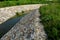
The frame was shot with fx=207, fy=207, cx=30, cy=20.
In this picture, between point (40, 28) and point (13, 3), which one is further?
point (13, 3)

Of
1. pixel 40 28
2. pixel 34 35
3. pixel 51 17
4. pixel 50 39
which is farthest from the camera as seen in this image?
pixel 51 17

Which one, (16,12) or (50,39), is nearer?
(50,39)

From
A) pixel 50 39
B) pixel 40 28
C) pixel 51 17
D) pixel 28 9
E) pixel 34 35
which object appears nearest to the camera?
pixel 50 39

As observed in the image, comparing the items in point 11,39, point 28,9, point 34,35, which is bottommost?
point 28,9

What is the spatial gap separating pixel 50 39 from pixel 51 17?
441 centimetres

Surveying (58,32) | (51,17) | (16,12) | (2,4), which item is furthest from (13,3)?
(58,32)

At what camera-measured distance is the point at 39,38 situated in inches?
637

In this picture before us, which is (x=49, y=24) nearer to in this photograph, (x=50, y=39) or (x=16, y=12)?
(x=50, y=39)

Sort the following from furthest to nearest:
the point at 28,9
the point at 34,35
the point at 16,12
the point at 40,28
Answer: the point at 28,9 → the point at 16,12 → the point at 40,28 → the point at 34,35

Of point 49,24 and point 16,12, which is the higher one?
point 49,24

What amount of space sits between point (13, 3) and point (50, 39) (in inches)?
1556

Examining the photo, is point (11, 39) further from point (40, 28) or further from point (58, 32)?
point (58, 32)

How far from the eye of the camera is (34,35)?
16734 millimetres

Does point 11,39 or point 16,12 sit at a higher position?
point 11,39
